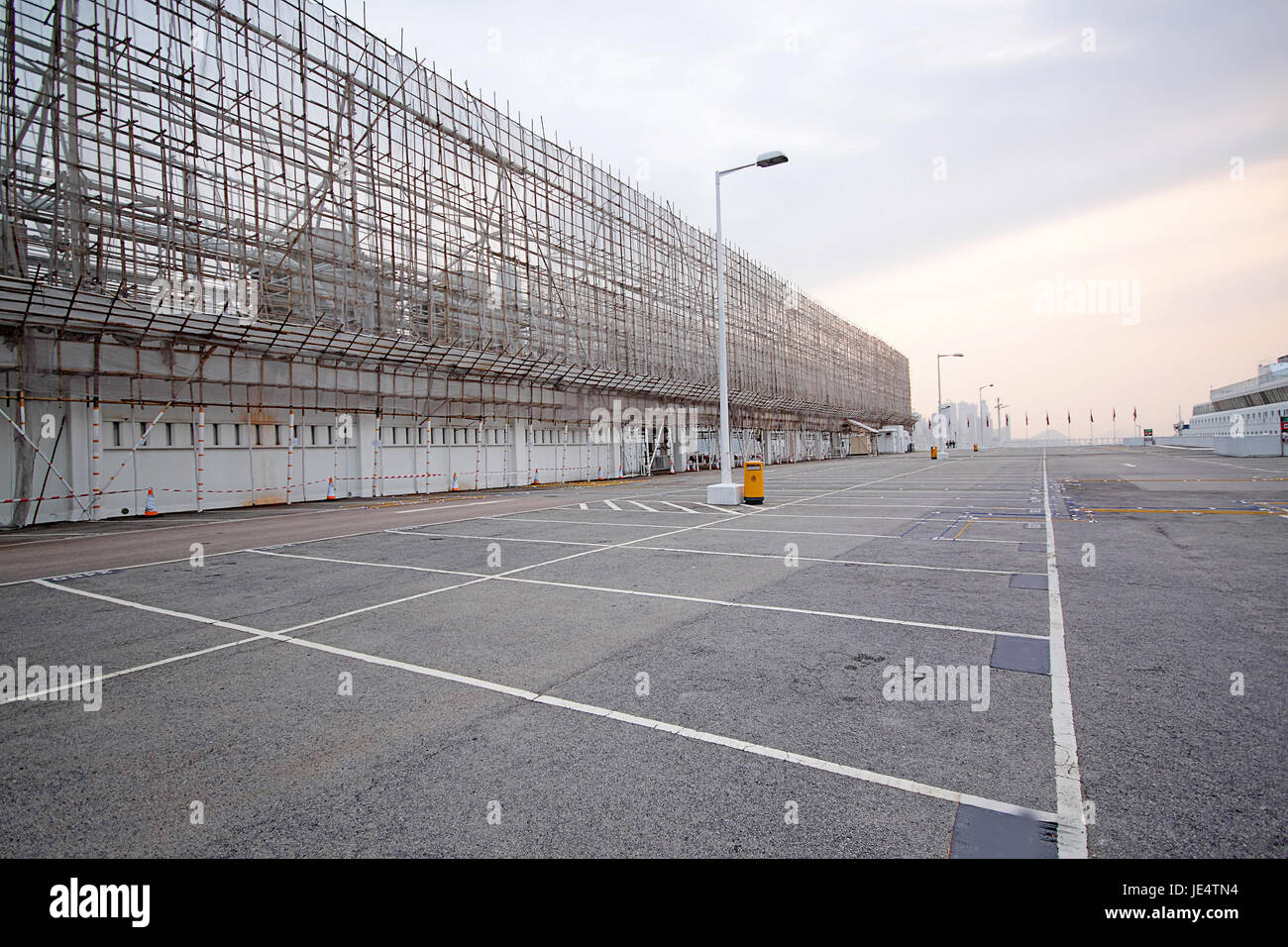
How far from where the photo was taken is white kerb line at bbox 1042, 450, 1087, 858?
2.80m

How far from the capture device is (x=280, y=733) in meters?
4.11

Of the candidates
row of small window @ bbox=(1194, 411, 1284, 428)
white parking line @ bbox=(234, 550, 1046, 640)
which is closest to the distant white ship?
row of small window @ bbox=(1194, 411, 1284, 428)

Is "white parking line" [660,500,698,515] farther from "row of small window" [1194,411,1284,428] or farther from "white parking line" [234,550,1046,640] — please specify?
"row of small window" [1194,411,1284,428]

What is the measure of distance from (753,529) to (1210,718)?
9.56 meters

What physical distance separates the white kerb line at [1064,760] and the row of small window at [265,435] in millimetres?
22269

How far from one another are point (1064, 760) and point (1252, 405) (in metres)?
113

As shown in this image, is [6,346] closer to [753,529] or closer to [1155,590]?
[753,529]

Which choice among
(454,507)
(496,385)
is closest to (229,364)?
(454,507)

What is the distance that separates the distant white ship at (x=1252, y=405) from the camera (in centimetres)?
7638

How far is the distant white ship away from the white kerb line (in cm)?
8067

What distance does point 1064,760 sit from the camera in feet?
11.4

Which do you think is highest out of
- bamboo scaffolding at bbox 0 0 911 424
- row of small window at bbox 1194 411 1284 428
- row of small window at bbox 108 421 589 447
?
bamboo scaffolding at bbox 0 0 911 424

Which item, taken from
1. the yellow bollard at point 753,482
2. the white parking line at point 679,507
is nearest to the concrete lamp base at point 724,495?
the yellow bollard at point 753,482

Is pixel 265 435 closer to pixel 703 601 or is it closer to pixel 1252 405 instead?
pixel 703 601
